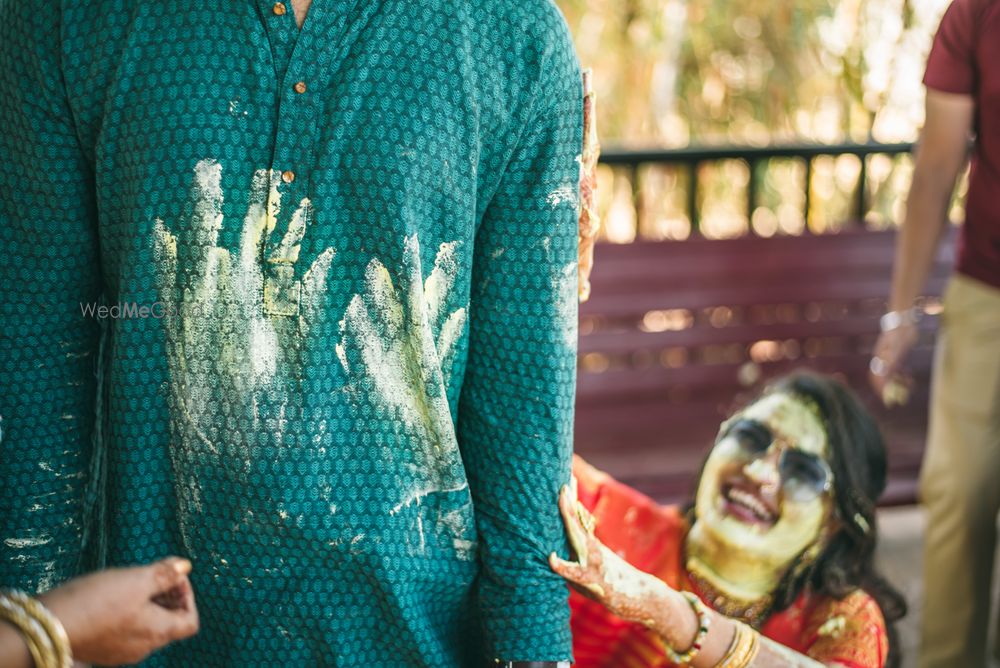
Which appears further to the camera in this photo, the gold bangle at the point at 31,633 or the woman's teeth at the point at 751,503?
the woman's teeth at the point at 751,503

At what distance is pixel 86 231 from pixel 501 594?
1.93ft

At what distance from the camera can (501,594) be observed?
1.21 m

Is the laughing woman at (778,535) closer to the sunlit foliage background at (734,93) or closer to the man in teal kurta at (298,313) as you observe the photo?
the man in teal kurta at (298,313)

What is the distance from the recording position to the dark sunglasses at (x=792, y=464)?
2117 mm

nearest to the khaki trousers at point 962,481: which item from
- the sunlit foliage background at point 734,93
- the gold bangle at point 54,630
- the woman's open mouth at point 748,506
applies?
the woman's open mouth at point 748,506

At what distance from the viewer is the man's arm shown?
2.35 metres

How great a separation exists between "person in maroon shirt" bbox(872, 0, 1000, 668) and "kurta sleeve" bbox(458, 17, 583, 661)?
4.65 ft

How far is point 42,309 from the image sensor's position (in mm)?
1193

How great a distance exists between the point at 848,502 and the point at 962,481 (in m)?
0.48

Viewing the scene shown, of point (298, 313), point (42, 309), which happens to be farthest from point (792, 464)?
point (42, 309)

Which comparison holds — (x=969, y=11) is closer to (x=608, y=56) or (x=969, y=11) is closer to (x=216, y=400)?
(x=216, y=400)

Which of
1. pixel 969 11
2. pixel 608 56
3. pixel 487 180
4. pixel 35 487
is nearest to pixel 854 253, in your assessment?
pixel 969 11

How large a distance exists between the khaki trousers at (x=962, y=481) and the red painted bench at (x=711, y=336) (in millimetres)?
669

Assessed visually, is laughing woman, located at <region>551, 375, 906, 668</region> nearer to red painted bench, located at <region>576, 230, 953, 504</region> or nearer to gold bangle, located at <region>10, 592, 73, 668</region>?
red painted bench, located at <region>576, 230, 953, 504</region>
